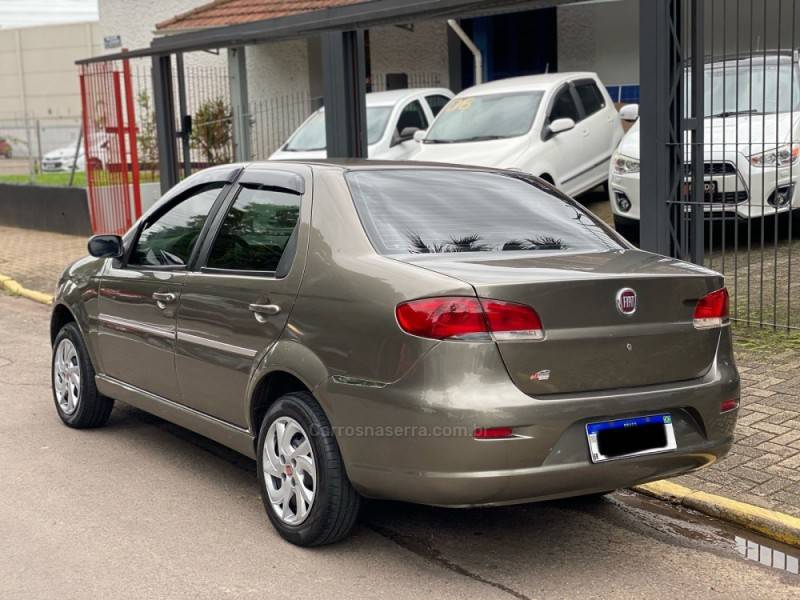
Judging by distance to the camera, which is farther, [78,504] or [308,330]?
[78,504]

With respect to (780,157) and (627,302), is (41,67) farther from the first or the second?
(627,302)

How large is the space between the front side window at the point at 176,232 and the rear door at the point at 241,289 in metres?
0.20

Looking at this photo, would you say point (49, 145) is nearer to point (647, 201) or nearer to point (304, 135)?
point (304, 135)

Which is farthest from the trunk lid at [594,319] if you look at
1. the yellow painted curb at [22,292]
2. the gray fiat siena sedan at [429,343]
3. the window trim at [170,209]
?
the yellow painted curb at [22,292]

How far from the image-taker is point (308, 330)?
444 centimetres

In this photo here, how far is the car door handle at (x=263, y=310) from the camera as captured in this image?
4.65 m

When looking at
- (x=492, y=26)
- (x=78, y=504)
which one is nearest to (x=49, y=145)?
(x=492, y=26)

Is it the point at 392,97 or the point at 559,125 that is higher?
the point at 392,97

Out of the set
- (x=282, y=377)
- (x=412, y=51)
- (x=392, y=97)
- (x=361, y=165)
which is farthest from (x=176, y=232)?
(x=412, y=51)

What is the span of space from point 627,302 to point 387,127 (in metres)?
9.75

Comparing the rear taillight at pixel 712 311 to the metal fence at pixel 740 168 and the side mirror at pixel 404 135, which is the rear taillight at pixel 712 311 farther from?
the side mirror at pixel 404 135

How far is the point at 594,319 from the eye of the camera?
4.12 m

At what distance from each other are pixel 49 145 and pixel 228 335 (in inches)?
713

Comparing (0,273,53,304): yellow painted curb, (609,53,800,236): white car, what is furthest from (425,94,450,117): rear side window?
(0,273,53,304): yellow painted curb
